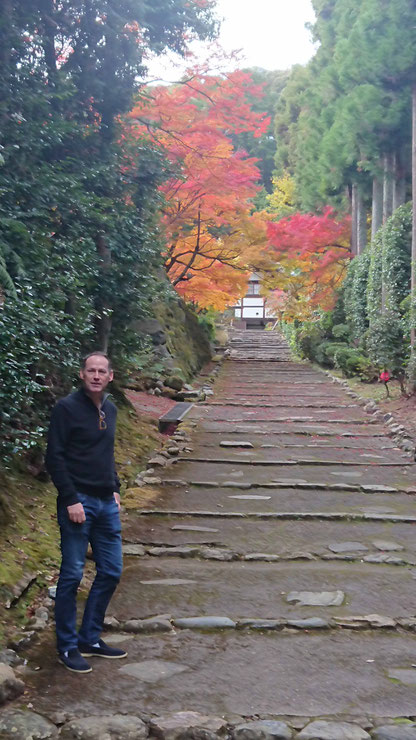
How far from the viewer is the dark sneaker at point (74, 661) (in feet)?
11.5

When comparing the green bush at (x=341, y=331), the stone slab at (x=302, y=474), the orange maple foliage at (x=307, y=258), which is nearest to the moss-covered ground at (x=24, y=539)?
the stone slab at (x=302, y=474)

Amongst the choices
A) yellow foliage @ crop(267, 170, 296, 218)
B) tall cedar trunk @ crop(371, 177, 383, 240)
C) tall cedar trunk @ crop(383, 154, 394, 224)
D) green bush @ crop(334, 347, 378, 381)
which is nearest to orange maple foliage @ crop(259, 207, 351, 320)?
tall cedar trunk @ crop(371, 177, 383, 240)

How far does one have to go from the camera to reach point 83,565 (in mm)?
3756

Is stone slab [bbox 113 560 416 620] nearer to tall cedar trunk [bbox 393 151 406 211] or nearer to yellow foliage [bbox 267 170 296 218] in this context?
tall cedar trunk [bbox 393 151 406 211]

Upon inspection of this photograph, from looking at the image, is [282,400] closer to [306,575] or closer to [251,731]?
[306,575]

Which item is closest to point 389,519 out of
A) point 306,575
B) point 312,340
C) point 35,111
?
point 306,575

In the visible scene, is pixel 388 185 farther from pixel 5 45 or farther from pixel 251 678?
pixel 251 678

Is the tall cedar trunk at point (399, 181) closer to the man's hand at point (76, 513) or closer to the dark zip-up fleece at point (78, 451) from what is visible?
the dark zip-up fleece at point (78, 451)

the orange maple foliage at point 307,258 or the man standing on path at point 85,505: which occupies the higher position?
the orange maple foliage at point 307,258

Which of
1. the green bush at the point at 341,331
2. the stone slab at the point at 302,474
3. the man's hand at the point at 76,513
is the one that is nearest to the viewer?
the man's hand at the point at 76,513

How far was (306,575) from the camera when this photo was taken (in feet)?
16.7

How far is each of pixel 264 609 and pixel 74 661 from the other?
143 centimetres

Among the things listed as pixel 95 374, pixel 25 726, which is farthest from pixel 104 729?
pixel 95 374

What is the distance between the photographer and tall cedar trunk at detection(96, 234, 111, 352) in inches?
344
